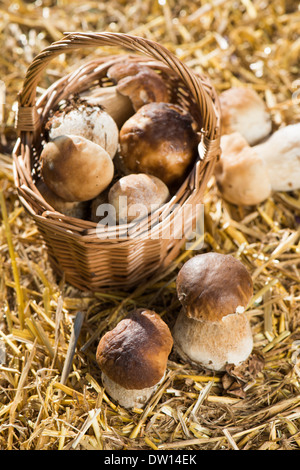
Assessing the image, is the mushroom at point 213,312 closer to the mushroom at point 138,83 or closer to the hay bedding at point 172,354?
the hay bedding at point 172,354

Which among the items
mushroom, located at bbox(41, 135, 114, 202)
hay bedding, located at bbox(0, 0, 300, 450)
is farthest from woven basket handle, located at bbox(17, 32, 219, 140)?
hay bedding, located at bbox(0, 0, 300, 450)

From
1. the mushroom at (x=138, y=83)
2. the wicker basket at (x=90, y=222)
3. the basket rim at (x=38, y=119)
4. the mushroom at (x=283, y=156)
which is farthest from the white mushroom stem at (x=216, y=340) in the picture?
the mushroom at (x=138, y=83)

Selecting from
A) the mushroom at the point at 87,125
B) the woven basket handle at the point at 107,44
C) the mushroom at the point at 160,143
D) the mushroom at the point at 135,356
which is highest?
the woven basket handle at the point at 107,44

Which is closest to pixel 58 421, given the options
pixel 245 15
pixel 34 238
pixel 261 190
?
pixel 34 238

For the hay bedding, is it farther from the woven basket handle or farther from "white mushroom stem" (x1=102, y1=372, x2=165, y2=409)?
the woven basket handle

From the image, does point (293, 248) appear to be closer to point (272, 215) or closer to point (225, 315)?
point (272, 215)

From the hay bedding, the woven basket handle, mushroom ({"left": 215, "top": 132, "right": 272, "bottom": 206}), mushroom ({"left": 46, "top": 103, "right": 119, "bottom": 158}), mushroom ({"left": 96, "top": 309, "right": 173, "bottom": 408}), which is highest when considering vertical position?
the woven basket handle

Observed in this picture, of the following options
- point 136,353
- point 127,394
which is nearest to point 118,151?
point 136,353

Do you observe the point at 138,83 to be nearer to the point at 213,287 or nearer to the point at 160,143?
the point at 160,143
